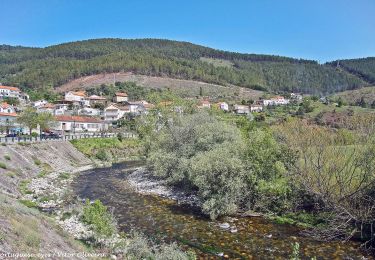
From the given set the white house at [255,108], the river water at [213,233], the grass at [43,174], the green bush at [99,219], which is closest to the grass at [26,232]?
the green bush at [99,219]

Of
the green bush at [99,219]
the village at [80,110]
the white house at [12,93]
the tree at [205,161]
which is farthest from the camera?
the white house at [12,93]

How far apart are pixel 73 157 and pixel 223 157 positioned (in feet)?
136

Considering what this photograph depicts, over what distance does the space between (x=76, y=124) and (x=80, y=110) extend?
32.1 m

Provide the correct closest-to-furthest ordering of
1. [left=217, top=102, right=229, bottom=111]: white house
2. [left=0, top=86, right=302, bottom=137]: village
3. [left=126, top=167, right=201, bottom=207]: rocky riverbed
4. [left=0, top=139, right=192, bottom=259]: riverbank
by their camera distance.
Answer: [left=0, top=139, right=192, bottom=259]: riverbank < [left=126, top=167, right=201, bottom=207]: rocky riverbed < [left=0, top=86, right=302, bottom=137]: village < [left=217, top=102, right=229, bottom=111]: white house

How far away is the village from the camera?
86312mm

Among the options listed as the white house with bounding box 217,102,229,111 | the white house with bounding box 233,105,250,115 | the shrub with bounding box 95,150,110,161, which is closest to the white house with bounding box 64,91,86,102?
the white house with bounding box 217,102,229,111

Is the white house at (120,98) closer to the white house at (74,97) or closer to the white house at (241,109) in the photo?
the white house at (74,97)

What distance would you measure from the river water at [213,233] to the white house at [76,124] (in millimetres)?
71784

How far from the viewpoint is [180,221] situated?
25578mm

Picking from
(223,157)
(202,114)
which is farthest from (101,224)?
(202,114)

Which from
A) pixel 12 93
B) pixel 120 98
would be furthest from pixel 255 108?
pixel 12 93

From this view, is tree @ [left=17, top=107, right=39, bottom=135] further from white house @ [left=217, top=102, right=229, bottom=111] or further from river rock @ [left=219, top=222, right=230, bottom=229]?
white house @ [left=217, top=102, right=229, bottom=111]

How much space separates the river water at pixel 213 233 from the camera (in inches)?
768

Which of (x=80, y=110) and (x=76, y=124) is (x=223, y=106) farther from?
(x=76, y=124)
